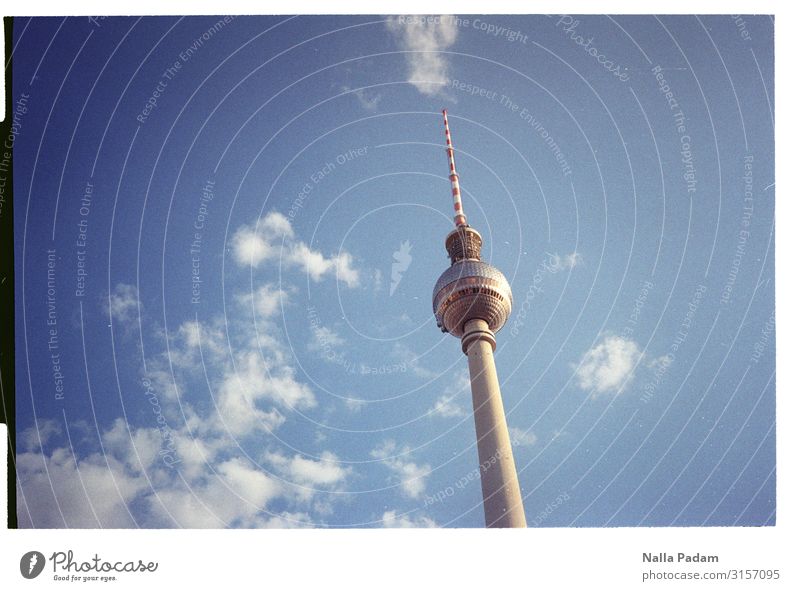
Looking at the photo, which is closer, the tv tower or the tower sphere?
the tv tower

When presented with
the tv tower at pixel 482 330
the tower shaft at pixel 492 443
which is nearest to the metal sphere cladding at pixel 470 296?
the tv tower at pixel 482 330

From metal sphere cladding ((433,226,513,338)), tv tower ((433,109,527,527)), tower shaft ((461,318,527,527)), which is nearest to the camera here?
tower shaft ((461,318,527,527))

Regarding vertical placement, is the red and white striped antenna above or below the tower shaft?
above

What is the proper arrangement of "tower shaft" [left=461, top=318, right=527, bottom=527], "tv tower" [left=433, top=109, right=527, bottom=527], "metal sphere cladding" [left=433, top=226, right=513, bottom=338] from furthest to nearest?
"metal sphere cladding" [left=433, top=226, right=513, bottom=338], "tv tower" [left=433, top=109, right=527, bottom=527], "tower shaft" [left=461, top=318, right=527, bottom=527]

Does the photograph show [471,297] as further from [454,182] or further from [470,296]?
[454,182]

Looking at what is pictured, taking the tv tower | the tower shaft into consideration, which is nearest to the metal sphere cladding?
the tv tower

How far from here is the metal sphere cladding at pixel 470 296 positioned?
195 ft

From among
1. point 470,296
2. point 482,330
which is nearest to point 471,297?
point 470,296

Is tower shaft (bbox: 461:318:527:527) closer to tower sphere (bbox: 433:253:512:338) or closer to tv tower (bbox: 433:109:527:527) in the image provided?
tv tower (bbox: 433:109:527:527)

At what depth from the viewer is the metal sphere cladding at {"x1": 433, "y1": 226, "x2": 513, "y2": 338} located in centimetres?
5938

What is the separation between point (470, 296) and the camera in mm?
59656

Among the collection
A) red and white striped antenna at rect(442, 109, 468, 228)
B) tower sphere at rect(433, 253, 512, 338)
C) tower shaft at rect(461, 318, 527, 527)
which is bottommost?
tower shaft at rect(461, 318, 527, 527)

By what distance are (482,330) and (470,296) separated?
3399 mm
